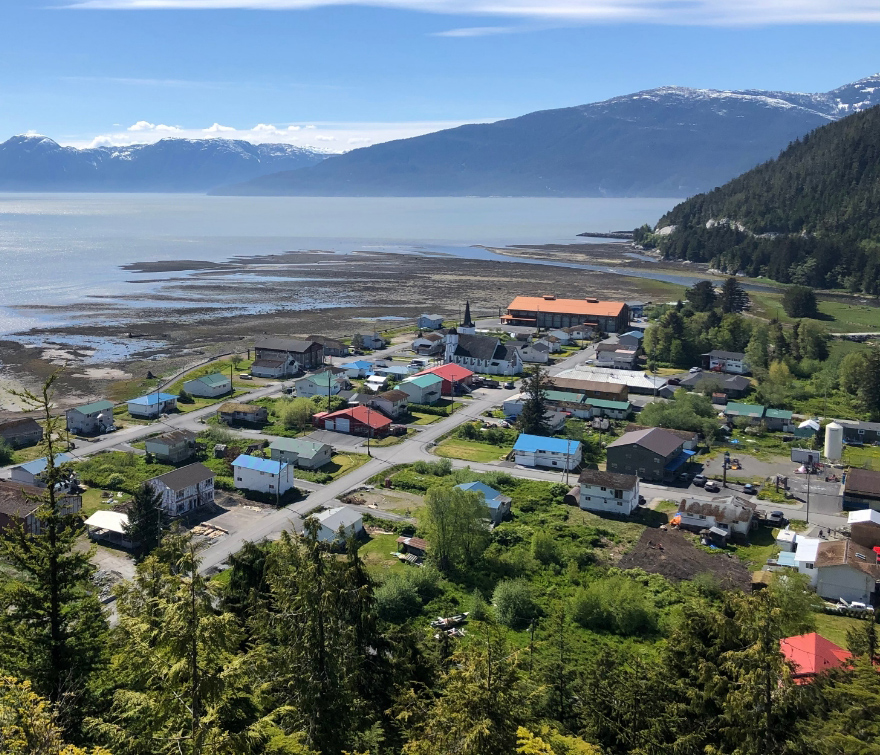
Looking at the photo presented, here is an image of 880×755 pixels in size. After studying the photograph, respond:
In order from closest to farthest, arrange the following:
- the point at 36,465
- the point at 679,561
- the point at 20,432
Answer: the point at 679,561
the point at 36,465
the point at 20,432

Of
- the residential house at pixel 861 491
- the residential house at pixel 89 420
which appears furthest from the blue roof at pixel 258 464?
the residential house at pixel 861 491

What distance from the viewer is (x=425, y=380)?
54.3m

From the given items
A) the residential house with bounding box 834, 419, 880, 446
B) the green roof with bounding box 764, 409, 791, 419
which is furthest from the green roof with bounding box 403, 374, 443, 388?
the residential house with bounding box 834, 419, 880, 446

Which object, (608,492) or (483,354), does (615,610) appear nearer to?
(608,492)

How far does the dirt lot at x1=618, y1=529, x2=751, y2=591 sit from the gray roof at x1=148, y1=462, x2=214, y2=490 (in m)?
19.5

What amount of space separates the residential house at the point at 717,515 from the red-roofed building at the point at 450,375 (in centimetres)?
2507

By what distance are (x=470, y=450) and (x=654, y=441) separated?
10421mm

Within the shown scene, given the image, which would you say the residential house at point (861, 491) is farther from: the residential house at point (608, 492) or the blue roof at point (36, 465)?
the blue roof at point (36, 465)

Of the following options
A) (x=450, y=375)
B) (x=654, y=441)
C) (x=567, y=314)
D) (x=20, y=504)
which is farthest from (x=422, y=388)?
(x=567, y=314)

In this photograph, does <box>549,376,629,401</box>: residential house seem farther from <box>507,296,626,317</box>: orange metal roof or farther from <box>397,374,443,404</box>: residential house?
<box>507,296,626,317</box>: orange metal roof

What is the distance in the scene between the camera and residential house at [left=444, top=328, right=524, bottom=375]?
63062 millimetres

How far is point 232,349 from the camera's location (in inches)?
2756

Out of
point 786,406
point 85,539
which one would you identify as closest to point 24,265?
point 85,539

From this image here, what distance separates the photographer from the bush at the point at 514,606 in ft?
82.9
